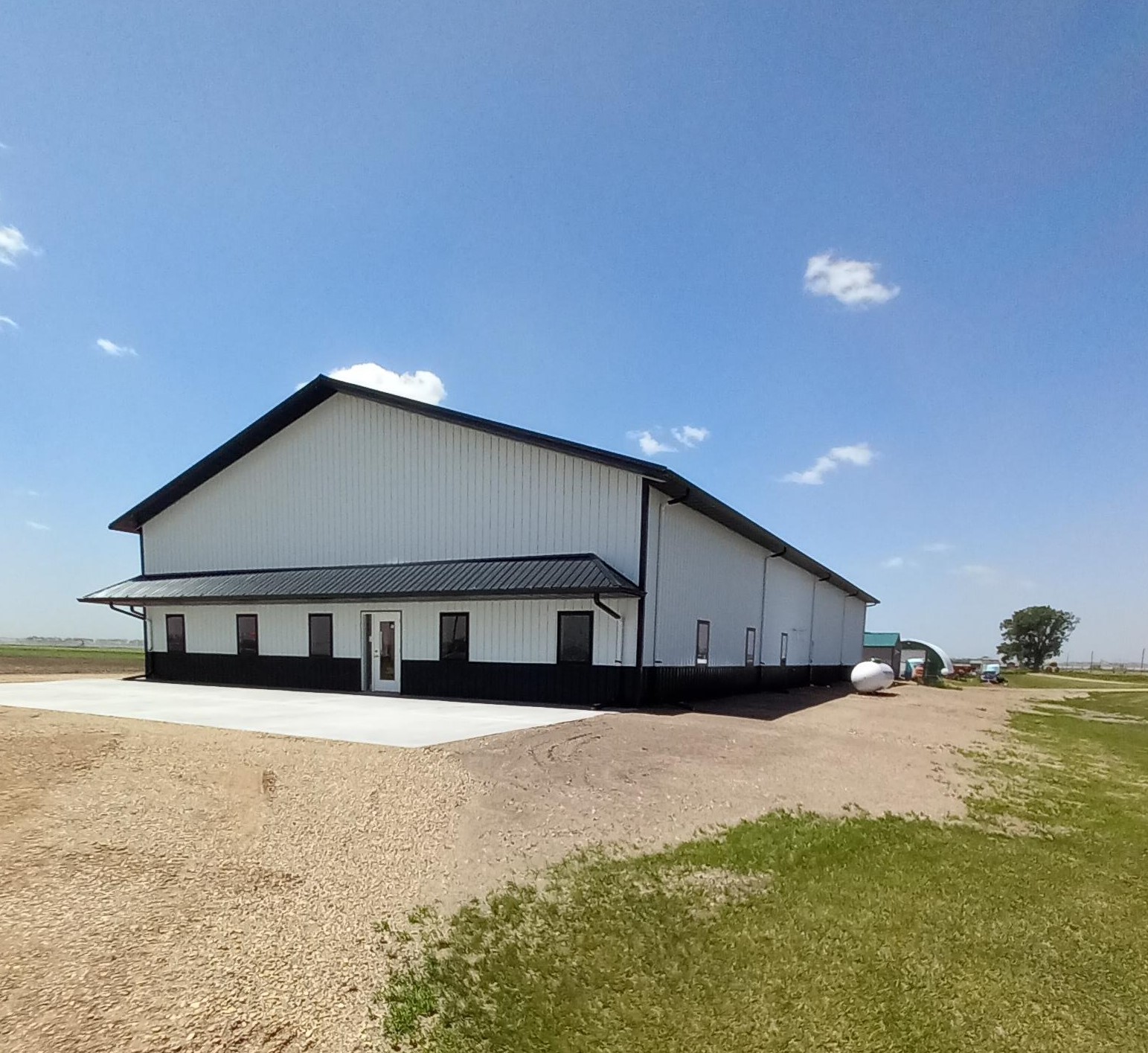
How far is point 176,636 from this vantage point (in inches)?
906

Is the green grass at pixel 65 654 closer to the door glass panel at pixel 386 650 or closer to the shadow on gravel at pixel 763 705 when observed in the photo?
the door glass panel at pixel 386 650

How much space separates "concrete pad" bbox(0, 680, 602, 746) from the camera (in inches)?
426

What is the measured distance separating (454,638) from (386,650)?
Result: 2417 millimetres

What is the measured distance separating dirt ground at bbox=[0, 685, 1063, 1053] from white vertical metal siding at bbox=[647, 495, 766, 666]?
4.70 metres

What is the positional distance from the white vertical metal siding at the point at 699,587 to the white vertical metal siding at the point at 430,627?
105 centimetres

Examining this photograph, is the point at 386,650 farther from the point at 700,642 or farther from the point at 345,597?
the point at 700,642

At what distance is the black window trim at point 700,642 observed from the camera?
18469 millimetres

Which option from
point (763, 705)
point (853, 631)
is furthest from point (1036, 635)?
point (763, 705)

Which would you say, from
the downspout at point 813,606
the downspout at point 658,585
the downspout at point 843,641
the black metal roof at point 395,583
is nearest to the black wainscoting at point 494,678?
the downspout at point 658,585

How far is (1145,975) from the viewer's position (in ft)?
15.1

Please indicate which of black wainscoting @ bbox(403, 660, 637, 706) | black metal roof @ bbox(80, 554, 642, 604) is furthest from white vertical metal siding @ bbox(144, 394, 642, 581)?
black wainscoting @ bbox(403, 660, 637, 706)

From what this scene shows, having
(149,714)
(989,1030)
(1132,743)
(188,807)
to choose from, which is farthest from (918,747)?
(149,714)

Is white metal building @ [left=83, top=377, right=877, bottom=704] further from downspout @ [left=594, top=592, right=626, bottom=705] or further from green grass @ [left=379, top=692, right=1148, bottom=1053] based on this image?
green grass @ [left=379, top=692, right=1148, bottom=1053]

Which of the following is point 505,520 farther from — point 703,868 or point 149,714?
point 703,868
